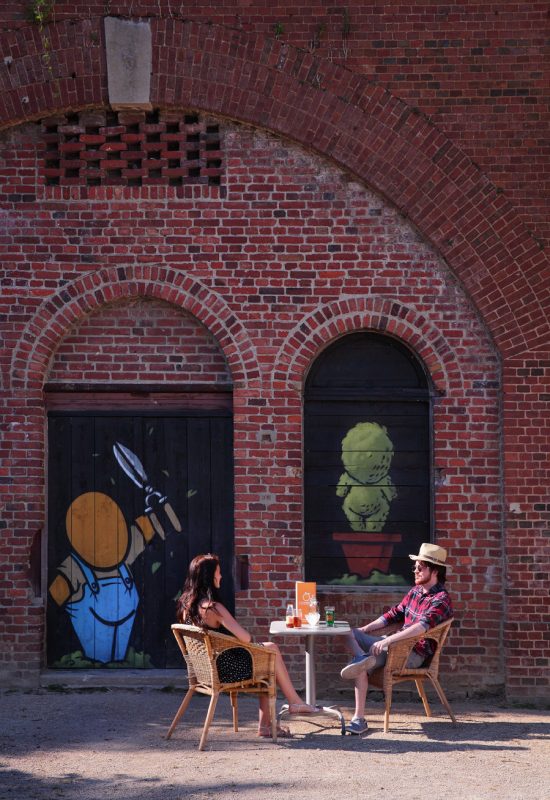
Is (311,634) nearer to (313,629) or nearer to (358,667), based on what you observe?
(313,629)

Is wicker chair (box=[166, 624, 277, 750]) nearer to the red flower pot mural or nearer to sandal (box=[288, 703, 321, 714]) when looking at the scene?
sandal (box=[288, 703, 321, 714])

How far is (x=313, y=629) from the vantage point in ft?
26.9

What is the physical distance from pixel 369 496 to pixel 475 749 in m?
2.82

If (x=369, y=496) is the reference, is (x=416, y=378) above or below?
above

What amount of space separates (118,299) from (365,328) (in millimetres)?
2295

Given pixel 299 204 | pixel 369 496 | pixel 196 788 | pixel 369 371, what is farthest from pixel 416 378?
pixel 196 788

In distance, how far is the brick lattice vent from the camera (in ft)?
32.5

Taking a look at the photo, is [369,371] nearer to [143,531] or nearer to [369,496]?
[369,496]

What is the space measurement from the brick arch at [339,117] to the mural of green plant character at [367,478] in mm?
1447

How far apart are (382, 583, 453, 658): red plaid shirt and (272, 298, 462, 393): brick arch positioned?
204 centimetres

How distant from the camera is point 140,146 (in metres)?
9.96

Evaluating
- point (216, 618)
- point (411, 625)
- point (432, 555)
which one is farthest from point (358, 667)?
point (216, 618)

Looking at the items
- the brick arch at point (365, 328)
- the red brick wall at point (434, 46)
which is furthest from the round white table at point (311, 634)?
the red brick wall at point (434, 46)

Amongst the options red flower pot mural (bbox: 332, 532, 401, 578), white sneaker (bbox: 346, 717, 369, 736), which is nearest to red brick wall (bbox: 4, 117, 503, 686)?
red flower pot mural (bbox: 332, 532, 401, 578)
